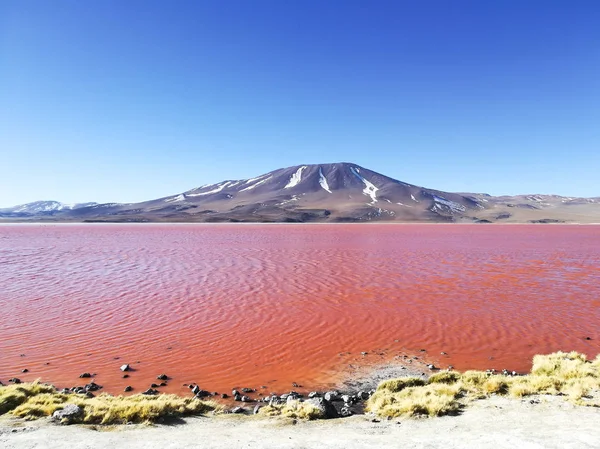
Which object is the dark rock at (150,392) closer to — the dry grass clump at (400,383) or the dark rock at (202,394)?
the dark rock at (202,394)

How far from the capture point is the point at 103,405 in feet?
23.0

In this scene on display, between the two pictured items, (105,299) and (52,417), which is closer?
(52,417)

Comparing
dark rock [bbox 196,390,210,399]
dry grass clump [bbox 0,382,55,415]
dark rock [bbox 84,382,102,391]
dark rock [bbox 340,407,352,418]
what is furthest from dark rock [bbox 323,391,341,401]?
dry grass clump [bbox 0,382,55,415]

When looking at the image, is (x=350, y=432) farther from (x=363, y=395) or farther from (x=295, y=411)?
(x=363, y=395)

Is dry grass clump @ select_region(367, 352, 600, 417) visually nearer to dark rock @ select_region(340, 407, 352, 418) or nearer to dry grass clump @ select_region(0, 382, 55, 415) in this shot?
dark rock @ select_region(340, 407, 352, 418)

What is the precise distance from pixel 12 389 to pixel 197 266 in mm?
18913

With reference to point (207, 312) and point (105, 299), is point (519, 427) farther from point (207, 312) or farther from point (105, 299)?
point (105, 299)

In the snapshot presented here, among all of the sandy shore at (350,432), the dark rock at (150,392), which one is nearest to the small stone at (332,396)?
the sandy shore at (350,432)

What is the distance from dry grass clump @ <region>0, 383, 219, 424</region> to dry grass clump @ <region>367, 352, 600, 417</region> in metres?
3.55

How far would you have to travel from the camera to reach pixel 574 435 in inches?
230

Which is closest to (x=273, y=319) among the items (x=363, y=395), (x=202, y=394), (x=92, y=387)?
(x=202, y=394)

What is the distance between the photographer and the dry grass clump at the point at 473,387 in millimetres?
7211

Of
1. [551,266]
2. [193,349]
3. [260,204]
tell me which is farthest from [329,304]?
[260,204]

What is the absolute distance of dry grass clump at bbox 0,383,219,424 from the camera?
6785 millimetres
